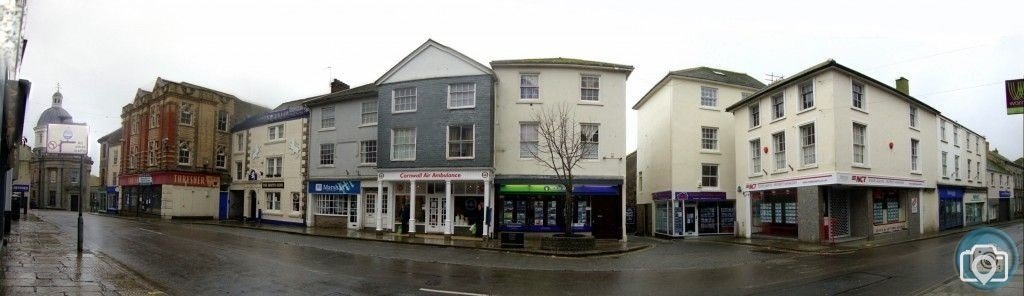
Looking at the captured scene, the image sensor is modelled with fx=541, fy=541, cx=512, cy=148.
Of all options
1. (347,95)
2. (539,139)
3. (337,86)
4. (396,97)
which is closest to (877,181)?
(539,139)

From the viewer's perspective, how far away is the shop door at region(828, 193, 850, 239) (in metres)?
23.7

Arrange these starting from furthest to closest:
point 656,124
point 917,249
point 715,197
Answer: point 656,124 < point 715,197 < point 917,249

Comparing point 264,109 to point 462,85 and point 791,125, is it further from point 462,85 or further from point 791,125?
point 791,125

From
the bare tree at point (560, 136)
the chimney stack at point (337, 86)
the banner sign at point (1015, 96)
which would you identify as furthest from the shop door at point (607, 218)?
the banner sign at point (1015, 96)

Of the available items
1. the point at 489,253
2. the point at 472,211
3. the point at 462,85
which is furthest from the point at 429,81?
the point at 489,253

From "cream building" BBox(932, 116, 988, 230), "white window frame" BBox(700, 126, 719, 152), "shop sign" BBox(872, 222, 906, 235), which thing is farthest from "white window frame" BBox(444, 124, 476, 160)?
"cream building" BBox(932, 116, 988, 230)

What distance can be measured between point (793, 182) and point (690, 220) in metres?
6.86

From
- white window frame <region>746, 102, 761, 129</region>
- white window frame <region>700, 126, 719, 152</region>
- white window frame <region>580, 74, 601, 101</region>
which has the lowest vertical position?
white window frame <region>700, 126, 719, 152</region>

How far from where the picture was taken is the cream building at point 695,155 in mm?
29875

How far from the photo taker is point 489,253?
19.3 metres

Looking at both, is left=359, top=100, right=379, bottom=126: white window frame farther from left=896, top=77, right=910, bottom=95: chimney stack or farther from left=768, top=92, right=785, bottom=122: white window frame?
left=896, top=77, right=910, bottom=95: chimney stack

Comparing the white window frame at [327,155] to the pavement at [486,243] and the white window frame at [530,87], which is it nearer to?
the pavement at [486,243]

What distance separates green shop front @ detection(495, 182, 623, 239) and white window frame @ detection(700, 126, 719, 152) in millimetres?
7879

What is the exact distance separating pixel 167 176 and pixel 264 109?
32.4ft
